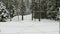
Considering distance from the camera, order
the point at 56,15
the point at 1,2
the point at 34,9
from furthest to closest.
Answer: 1. the point at 34,9
2. the point at 1,2
3. the point at 56,15

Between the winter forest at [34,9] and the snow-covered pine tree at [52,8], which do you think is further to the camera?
the snow-covered pine tree at [52,8]

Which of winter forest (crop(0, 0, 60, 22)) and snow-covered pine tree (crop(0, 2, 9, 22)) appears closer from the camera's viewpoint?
snow-covered pine tree (crop(0, 2, 9, 22))

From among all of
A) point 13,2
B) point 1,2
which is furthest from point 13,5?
point 1,2

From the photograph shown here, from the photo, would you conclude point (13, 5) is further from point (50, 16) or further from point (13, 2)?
point (50, 16)

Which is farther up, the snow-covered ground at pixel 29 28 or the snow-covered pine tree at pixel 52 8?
the snow-covered pine tree at pixel 52 8

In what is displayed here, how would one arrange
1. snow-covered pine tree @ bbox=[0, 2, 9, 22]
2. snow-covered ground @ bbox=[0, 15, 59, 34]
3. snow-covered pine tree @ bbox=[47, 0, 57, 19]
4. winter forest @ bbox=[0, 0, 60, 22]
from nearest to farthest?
snow-covered ground @ bbox=[0, 15, 59, 34] → snow-covered pine tree @ bbox=[0, 2, 9, 22] → winter forest @ bbox=[0, 0, 60, 22] → snow-covered pine tree @ bbox=[47, 0, 57, 19]

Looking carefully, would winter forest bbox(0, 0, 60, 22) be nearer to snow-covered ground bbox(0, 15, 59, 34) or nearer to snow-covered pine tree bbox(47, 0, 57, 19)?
snow-covered pine tree bbox(47, 0, 57, 19)

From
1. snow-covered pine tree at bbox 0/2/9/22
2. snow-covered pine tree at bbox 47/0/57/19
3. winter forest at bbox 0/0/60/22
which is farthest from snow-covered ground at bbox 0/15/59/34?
snow-covered pine tree at bbox 47/0/57/19

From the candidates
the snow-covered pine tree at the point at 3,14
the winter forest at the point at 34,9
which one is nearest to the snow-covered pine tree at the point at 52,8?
the winter forest at the point at 34,9

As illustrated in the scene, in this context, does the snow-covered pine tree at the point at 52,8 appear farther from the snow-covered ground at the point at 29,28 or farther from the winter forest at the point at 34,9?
the snow-covered ground at the point at 29,28

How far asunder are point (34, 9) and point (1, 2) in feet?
21.3

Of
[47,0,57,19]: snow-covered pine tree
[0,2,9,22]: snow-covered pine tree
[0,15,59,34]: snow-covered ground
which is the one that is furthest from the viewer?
[47,0,57,19]: snow-covered pine tree

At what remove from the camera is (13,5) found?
25547 millimetres

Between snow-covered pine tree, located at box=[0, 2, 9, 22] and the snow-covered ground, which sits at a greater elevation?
snow-covered pine tree, located at box=[0, 2, 9, 22]
